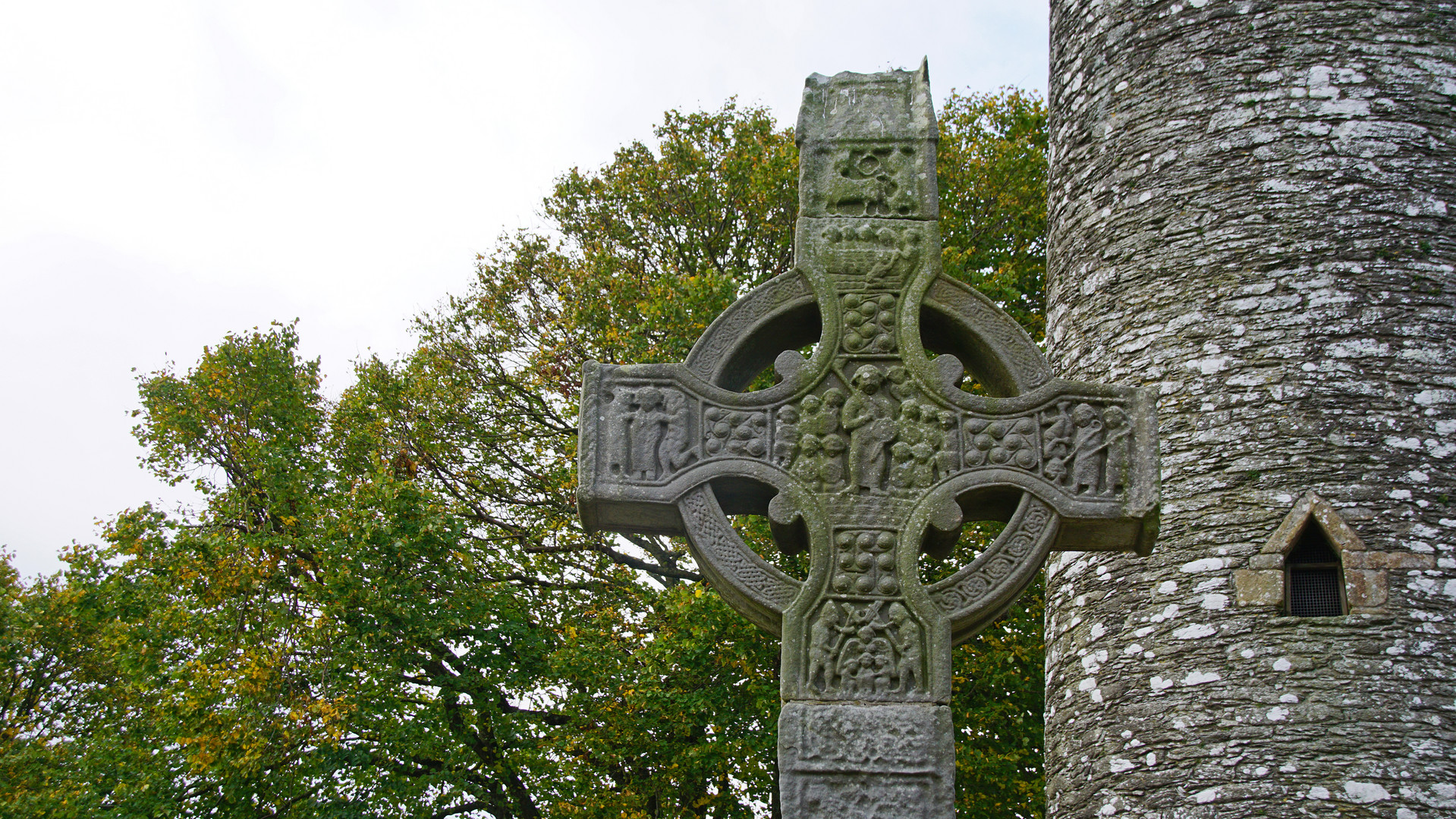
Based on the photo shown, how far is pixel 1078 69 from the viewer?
7879mm

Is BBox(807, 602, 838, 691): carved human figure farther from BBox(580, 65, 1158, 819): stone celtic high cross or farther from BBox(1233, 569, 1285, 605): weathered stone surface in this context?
BBox(1233, 569, 1285, 605): weathered stone surface

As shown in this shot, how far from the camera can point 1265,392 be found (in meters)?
6.35

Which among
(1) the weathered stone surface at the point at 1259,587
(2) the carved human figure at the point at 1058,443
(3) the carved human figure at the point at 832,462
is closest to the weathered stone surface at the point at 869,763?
(3) the carved human figure at the point at 832,462

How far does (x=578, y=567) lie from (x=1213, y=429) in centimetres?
978

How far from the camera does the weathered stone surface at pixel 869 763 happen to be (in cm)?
303

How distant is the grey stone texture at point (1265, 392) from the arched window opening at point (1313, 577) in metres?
0.11

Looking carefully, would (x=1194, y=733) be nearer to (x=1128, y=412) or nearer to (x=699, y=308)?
(x=1128, y=412)

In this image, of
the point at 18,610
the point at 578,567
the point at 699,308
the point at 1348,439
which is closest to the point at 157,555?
the point at 578,567

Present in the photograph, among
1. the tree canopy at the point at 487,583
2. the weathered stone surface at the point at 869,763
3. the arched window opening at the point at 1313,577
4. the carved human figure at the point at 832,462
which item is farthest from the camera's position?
the tree canopy at the point at 487,583

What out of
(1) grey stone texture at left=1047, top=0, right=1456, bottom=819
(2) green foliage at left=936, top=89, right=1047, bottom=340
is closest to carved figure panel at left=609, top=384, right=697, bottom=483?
(1) grey stone texture at left=1047, top=0, right=1456, bottom=819

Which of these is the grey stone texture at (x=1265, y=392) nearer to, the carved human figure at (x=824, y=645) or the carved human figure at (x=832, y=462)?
the carved human figure at (x=832, y=462)

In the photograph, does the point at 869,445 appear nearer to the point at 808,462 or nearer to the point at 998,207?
the point at 808,462

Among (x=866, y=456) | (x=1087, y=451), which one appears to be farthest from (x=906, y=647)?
(x=1087, y=451)

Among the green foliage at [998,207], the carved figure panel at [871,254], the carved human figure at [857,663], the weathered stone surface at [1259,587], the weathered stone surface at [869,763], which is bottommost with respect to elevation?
the weathered stone surface at [869,763]
